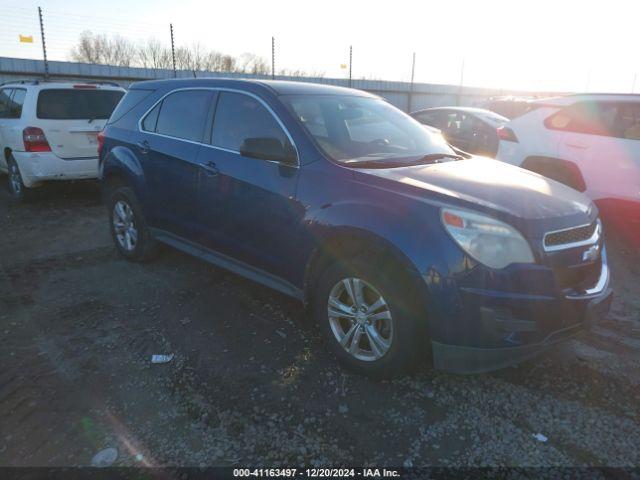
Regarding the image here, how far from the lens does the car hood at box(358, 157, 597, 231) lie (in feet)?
8.59

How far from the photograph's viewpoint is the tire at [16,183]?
7395 mm

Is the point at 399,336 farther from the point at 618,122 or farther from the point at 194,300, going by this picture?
the point at 618,122

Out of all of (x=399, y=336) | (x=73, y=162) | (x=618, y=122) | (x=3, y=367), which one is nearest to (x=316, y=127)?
(x=399, y=336)

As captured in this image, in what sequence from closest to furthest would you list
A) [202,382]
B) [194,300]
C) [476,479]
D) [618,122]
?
[476,479] → [202,382] → [194,300] → [618,122]

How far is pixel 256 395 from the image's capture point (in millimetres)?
2777

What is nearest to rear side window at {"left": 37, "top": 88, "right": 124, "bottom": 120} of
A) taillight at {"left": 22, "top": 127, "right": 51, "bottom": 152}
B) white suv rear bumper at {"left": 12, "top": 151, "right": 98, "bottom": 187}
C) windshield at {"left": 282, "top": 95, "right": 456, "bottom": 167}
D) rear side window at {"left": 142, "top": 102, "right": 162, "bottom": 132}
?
taillight at {"left": 22, "top": 127, "right": 51, "bottom": 152}

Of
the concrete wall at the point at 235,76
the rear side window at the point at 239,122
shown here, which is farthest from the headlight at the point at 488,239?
the concrete wall at the point at 235,76

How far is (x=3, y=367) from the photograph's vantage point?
3041 mm

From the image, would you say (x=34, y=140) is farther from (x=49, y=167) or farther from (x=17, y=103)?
(x=17, y=103)

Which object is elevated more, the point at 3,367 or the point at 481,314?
the point at 481,314

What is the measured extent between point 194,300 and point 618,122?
207 inches

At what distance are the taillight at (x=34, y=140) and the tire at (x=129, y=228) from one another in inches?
106

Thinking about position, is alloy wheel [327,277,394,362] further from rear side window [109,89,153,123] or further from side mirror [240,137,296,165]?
rear side window [109,89,153,123]

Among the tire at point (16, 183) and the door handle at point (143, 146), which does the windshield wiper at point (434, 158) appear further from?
the tire at point (16, 183)
